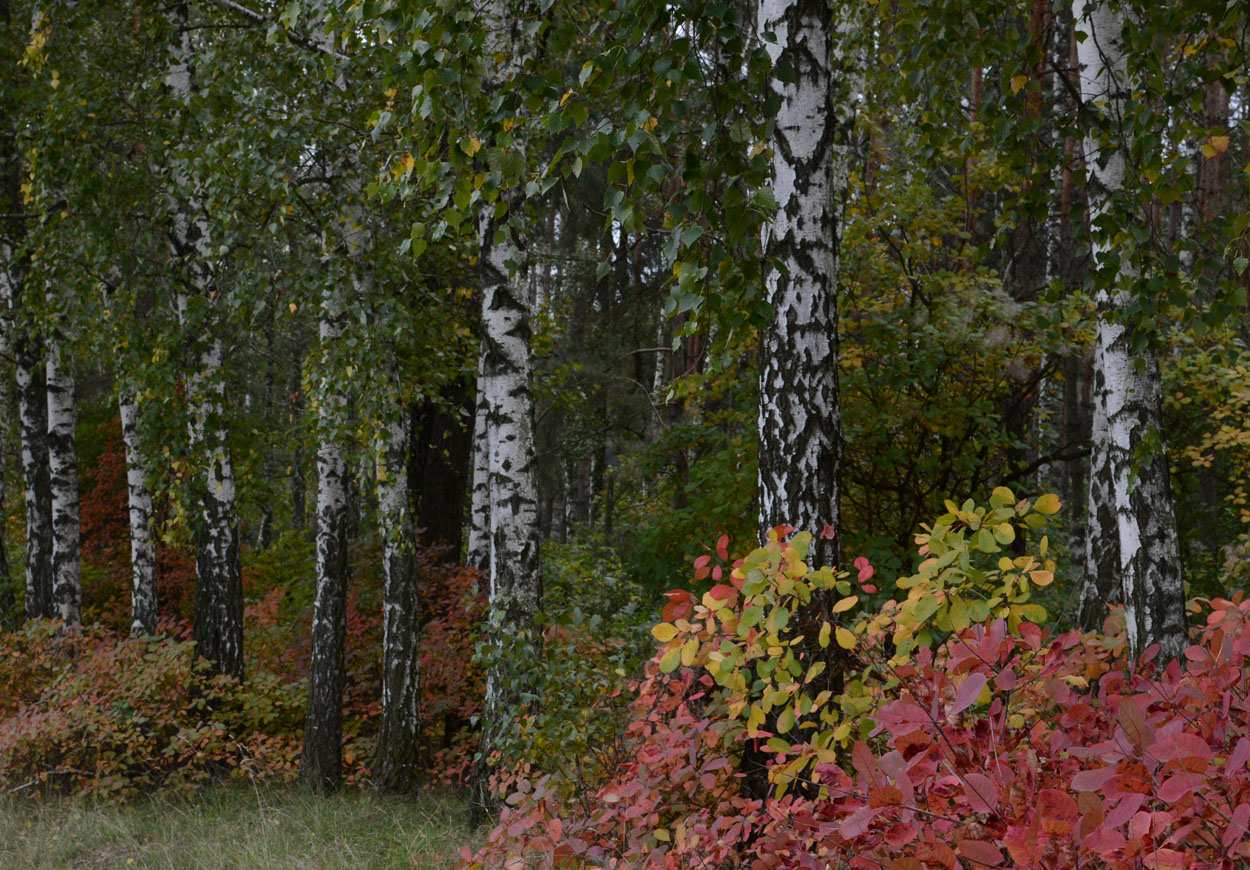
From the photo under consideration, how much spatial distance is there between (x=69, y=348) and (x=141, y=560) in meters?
2.74

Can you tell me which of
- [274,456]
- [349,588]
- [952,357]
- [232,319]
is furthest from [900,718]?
[274,456]

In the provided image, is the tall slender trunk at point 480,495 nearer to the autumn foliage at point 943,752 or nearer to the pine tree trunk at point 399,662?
the pine tree trunk at point 399,662

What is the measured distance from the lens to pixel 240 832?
600cm

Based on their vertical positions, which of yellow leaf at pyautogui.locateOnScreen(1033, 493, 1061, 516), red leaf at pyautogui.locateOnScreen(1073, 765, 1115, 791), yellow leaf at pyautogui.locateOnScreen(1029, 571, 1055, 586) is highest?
yellow leaf at pyautogui.locateOnScreen(1033, 493, 1061, 516)

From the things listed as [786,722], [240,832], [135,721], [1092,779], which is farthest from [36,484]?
[1092,779]

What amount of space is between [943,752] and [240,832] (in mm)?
5411

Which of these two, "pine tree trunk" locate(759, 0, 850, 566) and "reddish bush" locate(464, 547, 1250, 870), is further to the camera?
"pine tree trunk" locate(759, 0, 850, 566)

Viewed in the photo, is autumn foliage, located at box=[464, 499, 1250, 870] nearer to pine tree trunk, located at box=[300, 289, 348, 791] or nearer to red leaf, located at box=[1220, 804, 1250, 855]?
red leaf, located at box=[1220, 804, 1250, 855]

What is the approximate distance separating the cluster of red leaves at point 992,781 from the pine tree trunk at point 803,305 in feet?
2.58

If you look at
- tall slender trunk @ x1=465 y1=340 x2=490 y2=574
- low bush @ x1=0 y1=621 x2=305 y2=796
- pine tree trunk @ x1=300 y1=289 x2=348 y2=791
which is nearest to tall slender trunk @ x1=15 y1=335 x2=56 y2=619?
low bush @ x1=0 y1=621 x2=305 y2=796

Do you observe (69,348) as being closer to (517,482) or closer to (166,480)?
(166,480)

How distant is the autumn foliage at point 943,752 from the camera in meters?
1.72

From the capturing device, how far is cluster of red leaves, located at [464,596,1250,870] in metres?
1.70

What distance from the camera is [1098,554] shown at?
6035 mm
